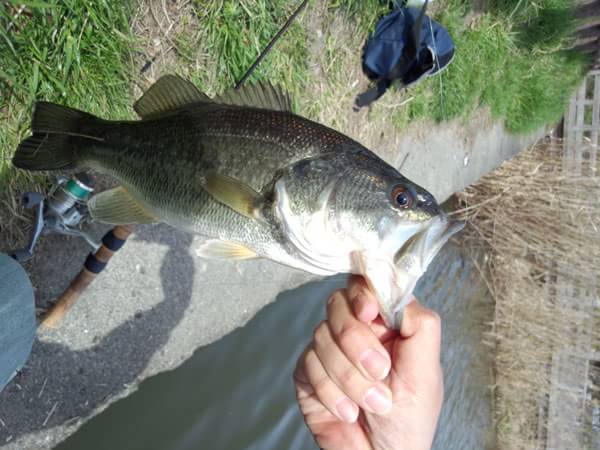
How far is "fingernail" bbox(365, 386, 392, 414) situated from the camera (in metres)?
1.25

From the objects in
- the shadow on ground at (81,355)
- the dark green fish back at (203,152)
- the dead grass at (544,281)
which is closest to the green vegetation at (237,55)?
the shadow on ground at (81,355)

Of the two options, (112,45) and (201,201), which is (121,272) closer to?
(112,45)

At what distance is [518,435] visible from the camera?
6602 mm

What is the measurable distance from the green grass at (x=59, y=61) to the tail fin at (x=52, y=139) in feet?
2.09

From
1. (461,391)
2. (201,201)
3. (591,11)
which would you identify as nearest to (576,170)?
(591,11)

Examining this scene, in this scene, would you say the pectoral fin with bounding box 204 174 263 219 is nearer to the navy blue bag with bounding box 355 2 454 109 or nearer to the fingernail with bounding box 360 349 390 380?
the fingernail with bounding box 360 349 390 380

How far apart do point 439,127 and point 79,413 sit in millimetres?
4296

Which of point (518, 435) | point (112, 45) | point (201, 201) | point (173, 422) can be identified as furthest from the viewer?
point (518, 435)

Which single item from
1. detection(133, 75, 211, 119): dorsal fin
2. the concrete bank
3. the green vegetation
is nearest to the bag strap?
the green vegetation

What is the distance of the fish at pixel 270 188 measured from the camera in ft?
4.03

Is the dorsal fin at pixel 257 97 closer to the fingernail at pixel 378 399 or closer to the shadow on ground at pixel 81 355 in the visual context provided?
the fingernail at pixel 378 399

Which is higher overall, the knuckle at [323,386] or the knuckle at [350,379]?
the knuckle at [350,379]

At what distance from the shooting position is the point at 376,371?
1.23 meters

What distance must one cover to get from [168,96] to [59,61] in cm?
109
